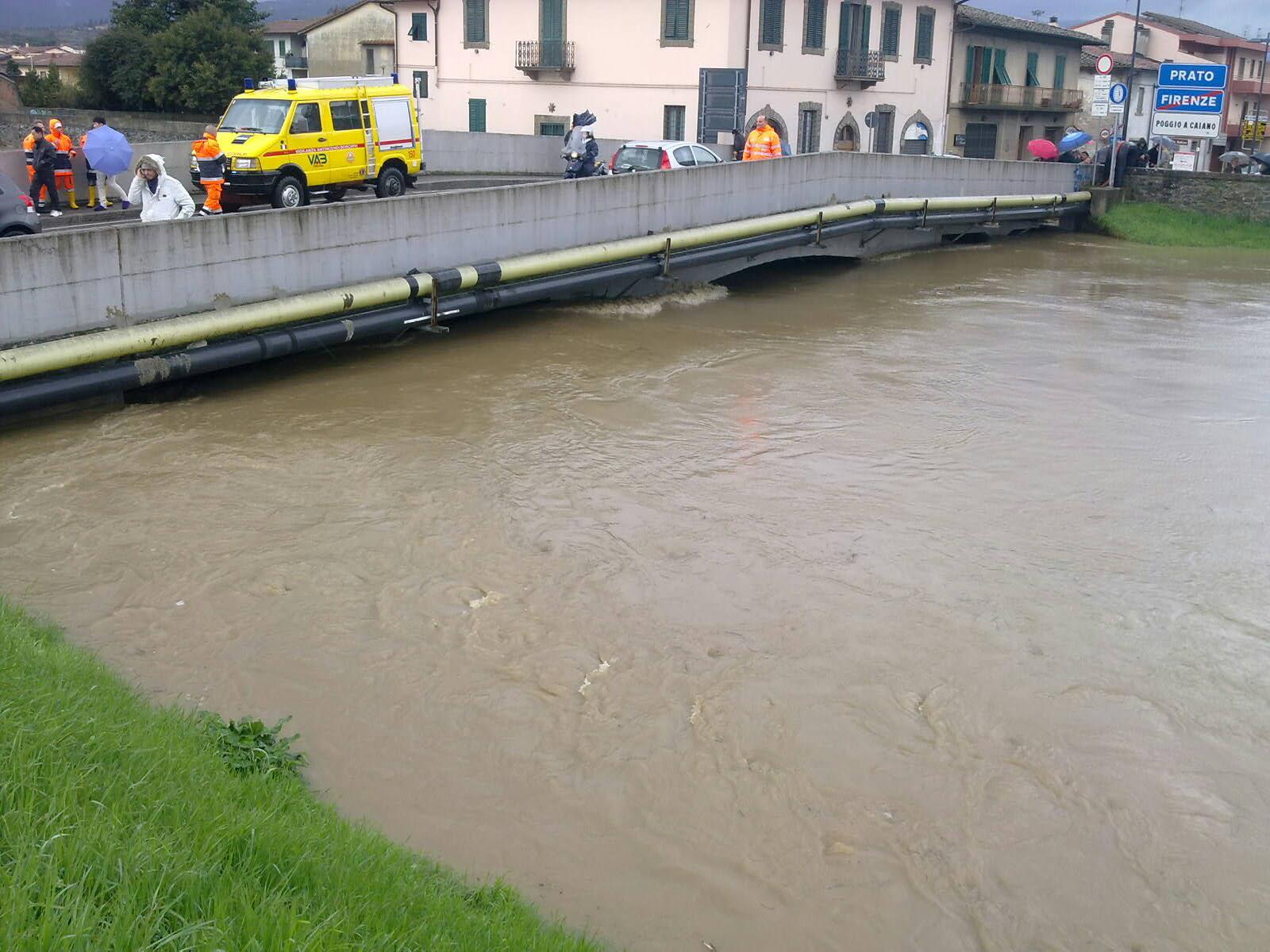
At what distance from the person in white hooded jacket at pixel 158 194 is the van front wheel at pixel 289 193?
3.78 m

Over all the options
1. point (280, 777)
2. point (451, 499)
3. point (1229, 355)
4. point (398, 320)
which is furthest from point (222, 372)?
point (1229, 355)

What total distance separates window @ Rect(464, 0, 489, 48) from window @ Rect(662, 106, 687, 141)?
6881 mm

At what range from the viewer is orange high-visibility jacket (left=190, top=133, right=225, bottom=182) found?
18062 millimetres

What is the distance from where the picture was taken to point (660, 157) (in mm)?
22562

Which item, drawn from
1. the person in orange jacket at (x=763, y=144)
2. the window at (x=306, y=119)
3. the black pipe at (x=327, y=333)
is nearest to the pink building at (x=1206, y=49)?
the person in orange jacket at (x=763, y=144)

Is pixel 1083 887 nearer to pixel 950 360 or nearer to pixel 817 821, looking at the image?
pixel 817 821

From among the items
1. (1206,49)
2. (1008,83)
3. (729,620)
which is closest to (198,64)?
(1008,83)

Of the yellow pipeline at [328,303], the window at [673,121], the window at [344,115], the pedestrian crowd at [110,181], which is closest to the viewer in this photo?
the yellow pipeline at [328,303]

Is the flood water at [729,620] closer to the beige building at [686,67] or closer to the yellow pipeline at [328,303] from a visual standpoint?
the yellow pipeline at [328,303]

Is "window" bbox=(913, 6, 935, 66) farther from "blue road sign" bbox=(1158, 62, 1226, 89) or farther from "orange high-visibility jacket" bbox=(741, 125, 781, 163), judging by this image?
"orange high-visibility jacket" bbox=(741, 125, 781, 163)

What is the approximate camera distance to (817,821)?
641 cm

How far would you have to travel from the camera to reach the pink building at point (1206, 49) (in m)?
72.8

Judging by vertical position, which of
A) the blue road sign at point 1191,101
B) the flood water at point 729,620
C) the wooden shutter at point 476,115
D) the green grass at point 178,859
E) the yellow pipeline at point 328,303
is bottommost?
the flood water at point 729,620

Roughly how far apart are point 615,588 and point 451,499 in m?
2.27
